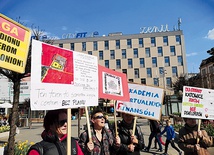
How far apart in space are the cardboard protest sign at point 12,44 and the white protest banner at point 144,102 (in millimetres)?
2384

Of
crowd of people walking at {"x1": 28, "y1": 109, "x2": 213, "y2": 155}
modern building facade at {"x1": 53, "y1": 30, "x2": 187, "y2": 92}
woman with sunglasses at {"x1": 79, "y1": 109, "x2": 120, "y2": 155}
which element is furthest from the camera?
modern building facade at {"x1": 53, "y1": 30, "x2": 187, "y2": 92}

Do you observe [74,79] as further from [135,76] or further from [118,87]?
[135,76]

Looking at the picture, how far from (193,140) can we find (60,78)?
119 inches

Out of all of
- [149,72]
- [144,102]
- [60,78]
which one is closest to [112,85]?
[144,102]

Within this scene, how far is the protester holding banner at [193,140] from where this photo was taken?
399 centimetres

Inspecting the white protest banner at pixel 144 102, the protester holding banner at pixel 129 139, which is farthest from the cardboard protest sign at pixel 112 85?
the protester holding banner at pixel 129 139

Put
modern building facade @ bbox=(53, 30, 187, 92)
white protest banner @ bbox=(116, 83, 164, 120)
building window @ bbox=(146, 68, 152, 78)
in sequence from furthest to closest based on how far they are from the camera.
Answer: building window @ bbox=(146, 68, 152, 78), modern building facade @ bbox=(53, 30, 187, 92), white protest banner @ bbox=(116, 83, 164, 120)

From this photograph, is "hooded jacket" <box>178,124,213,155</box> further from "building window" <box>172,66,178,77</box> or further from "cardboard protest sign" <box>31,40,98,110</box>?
"building window" <box>172,66,178,77</box>

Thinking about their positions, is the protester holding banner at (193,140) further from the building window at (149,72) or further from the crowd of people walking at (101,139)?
the building window at (149,72)

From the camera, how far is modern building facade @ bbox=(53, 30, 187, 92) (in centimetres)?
5259

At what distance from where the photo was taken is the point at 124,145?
3.84 m

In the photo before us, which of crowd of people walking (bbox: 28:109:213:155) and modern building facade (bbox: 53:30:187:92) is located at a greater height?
modern building facade (bbox: 53:30:187:92)

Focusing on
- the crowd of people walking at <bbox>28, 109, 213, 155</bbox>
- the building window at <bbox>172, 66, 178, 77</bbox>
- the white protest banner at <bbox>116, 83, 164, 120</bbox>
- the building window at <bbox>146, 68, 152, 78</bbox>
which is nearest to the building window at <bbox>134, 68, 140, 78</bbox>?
the building window at <bbox>146, 68, 152, 78</bbox>

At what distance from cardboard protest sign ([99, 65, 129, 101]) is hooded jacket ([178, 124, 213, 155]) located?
4.54ft
